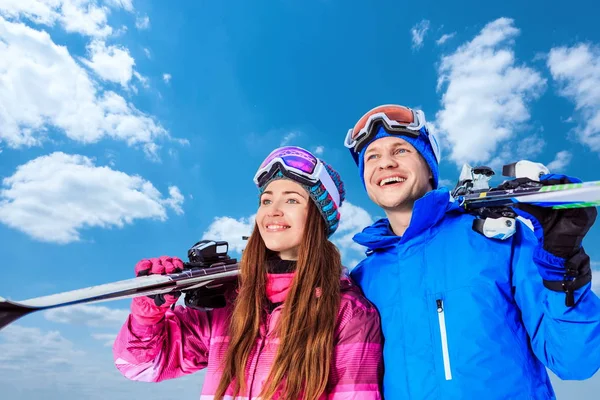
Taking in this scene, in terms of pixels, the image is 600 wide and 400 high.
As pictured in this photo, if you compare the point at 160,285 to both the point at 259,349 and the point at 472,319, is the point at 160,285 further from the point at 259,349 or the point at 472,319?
the point at 472,319

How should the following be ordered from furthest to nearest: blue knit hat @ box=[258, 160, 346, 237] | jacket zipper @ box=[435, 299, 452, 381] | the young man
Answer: blue knit hat @ box=[258, 160, 346, 237] < jacket zipper @ box=[435, 299, 452, 381] < the young man

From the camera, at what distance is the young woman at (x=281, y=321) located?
3.35 meters

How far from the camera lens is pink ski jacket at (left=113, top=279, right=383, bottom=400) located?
333cm

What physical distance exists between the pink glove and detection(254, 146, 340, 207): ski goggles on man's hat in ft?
4.06

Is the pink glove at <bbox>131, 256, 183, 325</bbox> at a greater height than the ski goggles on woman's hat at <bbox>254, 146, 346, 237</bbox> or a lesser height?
lesser

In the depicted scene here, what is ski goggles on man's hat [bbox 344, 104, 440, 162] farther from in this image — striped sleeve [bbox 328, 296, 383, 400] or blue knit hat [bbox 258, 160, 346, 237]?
striped sleeve [bbox 328, 296, 383, 400]

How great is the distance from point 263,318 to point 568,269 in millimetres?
2295

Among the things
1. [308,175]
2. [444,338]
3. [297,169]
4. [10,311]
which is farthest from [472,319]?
[10,311]

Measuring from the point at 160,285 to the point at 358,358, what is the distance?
170 centimetres

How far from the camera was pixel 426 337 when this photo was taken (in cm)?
320

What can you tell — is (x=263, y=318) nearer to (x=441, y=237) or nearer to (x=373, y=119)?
(x=441, y=237)

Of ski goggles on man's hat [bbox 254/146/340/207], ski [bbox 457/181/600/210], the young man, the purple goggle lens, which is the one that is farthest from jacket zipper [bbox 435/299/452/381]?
the purple goggle lens

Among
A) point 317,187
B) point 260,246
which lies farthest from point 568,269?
point 260,246

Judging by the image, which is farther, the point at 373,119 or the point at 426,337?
the point at 373,119
